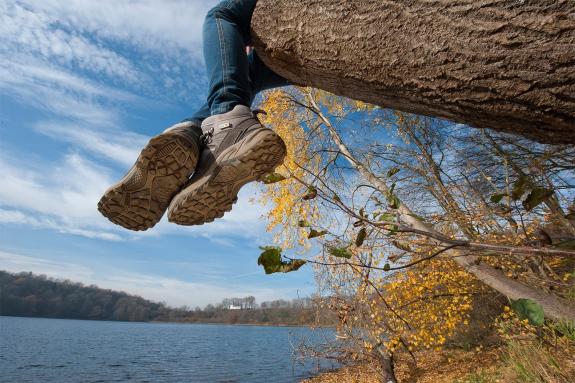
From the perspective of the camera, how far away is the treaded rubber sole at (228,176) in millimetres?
1348

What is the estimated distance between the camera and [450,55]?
94cm

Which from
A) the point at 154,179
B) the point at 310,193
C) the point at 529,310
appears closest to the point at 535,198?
the point at 529,310

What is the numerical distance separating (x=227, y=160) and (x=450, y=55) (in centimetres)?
84

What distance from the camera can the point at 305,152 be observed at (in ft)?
28.1

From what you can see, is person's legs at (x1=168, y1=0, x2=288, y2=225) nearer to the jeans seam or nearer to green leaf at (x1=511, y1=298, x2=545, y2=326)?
the jeans seam

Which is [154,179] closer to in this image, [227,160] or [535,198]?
[227,160]

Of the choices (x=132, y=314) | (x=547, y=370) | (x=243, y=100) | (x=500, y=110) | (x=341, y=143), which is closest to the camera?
(x=500, y=110)

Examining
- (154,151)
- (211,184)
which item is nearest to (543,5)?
(211,184)

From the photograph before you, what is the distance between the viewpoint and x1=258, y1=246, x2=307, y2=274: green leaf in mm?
914

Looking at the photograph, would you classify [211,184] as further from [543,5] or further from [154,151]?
[543,5]

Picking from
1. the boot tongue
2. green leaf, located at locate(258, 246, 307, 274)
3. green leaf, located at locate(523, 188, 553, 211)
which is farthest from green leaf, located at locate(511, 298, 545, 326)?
the boot tongue

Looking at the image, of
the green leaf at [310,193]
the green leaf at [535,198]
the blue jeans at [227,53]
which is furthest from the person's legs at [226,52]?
the green leaf at [535,198]

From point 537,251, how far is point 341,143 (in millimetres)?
6630

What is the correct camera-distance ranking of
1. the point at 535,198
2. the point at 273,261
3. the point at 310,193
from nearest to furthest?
the point at 273,261, the point at 535,198, the point at 310,193
